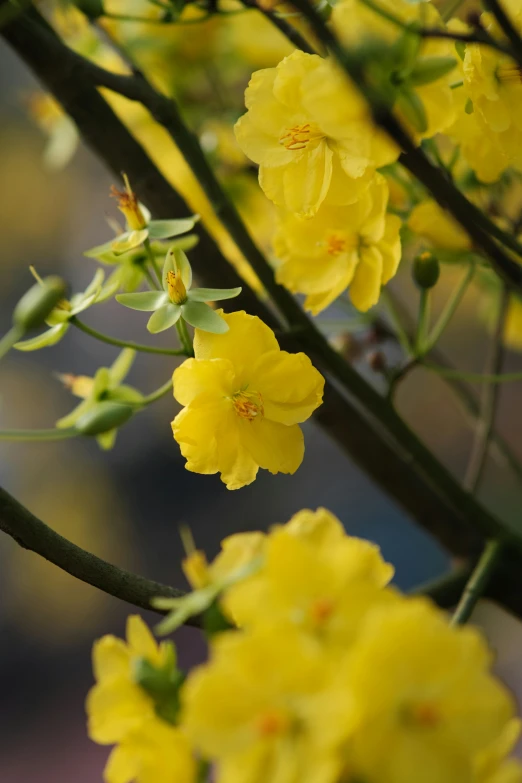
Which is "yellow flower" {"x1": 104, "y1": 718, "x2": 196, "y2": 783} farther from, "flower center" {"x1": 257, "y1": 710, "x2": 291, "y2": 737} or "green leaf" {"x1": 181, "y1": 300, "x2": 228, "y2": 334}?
"green leaf" {"x1": 181, "y1": 300, "x2": 228, "y2": 334}

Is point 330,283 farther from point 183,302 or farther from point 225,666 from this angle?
point 225,666

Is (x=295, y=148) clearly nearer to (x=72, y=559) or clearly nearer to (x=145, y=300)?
(x=145, y=300)

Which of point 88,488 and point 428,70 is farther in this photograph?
point 88,488

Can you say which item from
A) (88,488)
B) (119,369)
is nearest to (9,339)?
(119,369)

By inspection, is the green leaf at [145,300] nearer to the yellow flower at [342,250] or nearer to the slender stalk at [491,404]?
the yellow flower at [342,250]

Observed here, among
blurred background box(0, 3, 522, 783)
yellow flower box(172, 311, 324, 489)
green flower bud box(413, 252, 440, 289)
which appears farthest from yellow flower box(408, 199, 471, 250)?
blurred background box(0, 3, 522, 783)

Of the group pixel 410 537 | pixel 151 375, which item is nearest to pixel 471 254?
pixel 410 537
